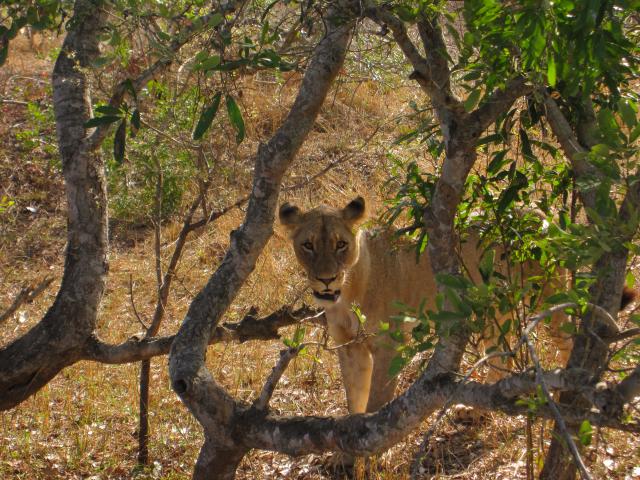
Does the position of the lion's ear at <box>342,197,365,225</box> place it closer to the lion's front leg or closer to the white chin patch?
the white chin patch

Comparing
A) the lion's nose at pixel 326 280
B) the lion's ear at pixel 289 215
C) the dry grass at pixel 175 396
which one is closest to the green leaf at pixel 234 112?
the dry grass at pixel 175 396

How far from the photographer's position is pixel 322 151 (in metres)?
9.88

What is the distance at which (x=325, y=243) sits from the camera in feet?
15.7

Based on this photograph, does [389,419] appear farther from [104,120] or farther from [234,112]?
[104,120]

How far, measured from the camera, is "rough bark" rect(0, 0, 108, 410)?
4074 mm

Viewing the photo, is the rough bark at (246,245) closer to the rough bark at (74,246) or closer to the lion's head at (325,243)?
the rough bark at (74,246)

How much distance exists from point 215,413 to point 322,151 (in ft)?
22.7

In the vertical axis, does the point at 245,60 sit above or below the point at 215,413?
above

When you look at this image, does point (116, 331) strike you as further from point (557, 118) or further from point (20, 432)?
point (557, 118)

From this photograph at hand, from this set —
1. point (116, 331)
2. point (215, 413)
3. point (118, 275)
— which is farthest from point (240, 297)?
point (215, 413)

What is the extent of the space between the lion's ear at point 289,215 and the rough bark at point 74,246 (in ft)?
3.89

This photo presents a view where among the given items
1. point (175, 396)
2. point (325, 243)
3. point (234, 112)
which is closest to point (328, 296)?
point (325, 243)

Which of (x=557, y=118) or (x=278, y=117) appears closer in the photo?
(x=557, y=118)

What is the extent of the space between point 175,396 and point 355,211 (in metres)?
1.97
